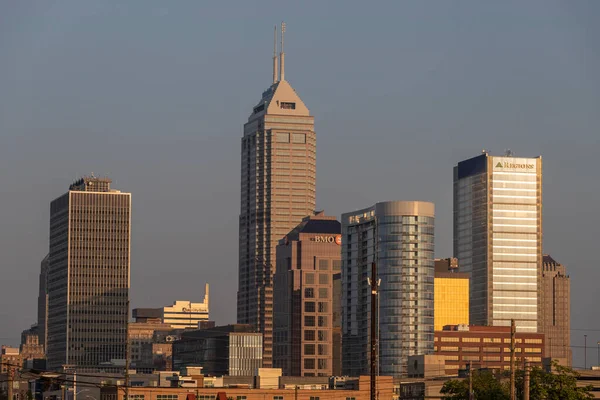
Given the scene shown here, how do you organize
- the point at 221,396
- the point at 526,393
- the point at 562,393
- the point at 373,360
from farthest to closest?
the point at 562,393
the point at 221,396
the point at 526,393
the point at 373,360

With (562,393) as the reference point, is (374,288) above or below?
above

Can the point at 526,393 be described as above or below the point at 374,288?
below

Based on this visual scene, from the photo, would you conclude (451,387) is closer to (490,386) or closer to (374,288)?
(490,386)

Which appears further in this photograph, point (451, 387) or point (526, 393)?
point (451, 387)

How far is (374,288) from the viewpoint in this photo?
387 ft

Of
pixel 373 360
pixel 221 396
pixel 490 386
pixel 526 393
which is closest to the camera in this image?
pixel 373 360

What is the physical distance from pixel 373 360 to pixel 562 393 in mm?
73598

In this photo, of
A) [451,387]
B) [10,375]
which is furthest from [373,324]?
[451,387]

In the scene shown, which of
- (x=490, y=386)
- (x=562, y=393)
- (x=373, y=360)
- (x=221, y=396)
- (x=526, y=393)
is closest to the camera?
(x=373, y=360)

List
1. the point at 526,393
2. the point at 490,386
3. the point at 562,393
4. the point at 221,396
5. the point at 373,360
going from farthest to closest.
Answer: the point at 490,386 < the point at 562,393 < the point at 221,396 < the point at 526,393 < the point at 373,360

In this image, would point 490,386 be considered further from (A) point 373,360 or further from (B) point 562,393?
(A) point 373,360

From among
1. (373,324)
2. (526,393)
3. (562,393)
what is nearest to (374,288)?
(373,324)

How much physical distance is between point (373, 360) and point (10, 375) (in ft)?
138

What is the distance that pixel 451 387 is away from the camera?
198125mm
